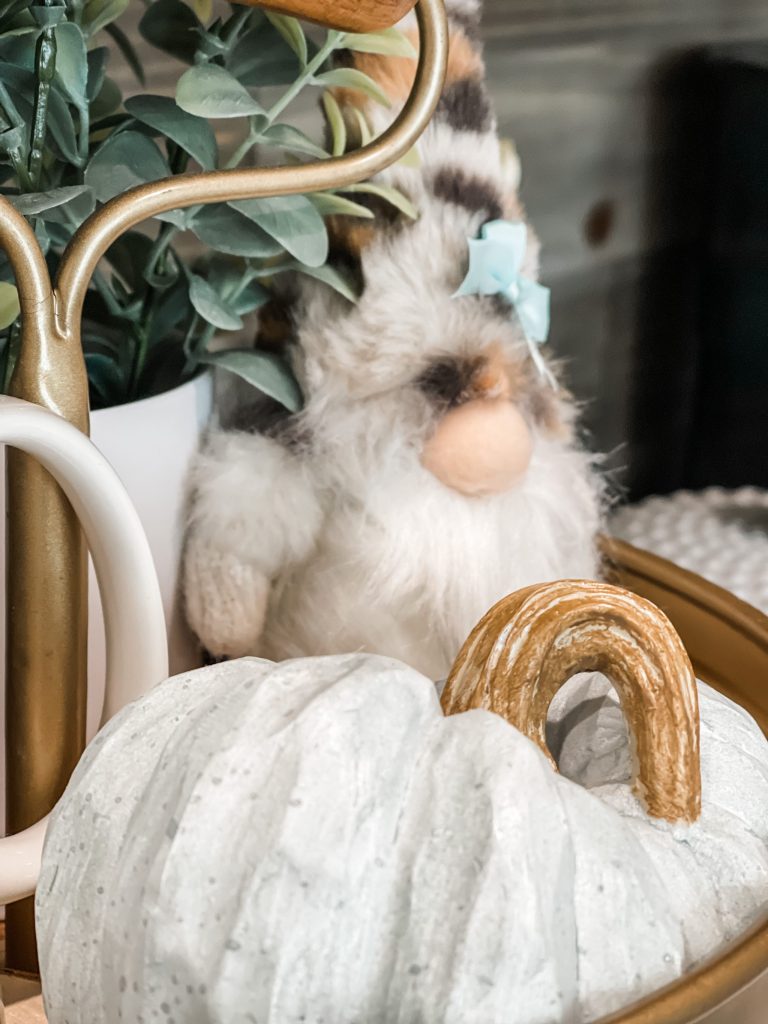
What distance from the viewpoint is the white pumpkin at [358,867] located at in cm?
20

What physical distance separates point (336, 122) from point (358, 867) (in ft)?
1.13

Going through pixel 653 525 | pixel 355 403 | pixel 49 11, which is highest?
pixel 49 11

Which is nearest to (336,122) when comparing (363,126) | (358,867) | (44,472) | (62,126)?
(363,126)

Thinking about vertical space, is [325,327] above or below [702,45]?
below

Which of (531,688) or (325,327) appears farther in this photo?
(325,327)

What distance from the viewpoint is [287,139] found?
0.44 meters

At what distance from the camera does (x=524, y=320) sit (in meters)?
0.49

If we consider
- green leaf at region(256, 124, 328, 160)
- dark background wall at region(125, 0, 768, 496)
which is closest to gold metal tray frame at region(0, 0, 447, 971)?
green leaf at region(256, 124, 328, 160)

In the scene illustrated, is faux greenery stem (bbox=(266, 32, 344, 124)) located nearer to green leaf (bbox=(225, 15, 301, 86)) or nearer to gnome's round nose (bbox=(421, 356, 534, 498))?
green leaf (bbox=(225, 15, 301, 86))

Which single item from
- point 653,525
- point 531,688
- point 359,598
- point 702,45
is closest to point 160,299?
point 359,598

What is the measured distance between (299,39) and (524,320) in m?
0.14

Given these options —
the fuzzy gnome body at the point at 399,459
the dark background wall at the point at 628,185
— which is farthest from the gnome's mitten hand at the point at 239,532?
the dark background wall at the point at 628,185

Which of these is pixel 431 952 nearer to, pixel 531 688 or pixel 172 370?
pixel 531 688

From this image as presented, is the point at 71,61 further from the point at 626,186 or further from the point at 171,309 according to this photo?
the point at 626,186
